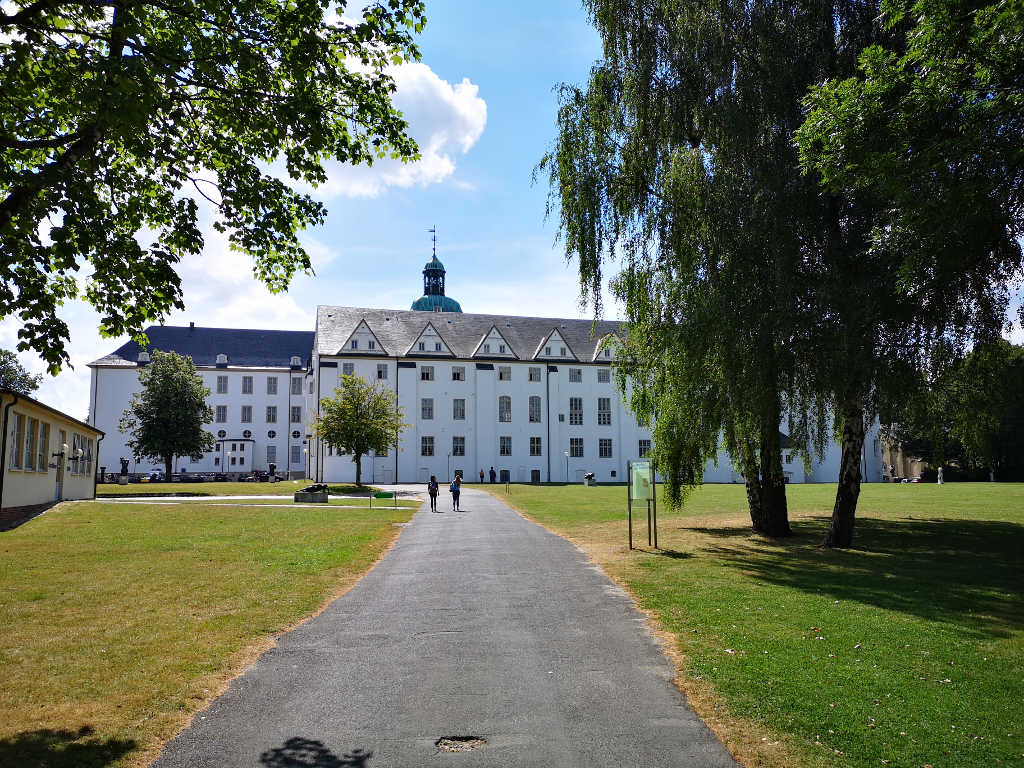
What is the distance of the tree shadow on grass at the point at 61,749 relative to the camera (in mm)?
4805

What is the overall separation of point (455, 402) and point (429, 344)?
19.8 feet

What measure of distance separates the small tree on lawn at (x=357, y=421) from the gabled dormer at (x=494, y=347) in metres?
22.9

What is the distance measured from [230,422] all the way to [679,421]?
72067 millimetres

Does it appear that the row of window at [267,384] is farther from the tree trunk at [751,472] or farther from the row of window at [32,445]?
the tree trunk at [751,472]

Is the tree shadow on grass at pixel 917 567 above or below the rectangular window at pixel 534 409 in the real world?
below

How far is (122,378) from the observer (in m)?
74.9

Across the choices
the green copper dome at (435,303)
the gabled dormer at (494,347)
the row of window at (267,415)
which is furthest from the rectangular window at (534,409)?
the green copper dome at (435,303)

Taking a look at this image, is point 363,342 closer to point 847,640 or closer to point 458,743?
point 847,640

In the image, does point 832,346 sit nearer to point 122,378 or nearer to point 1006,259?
point 1006,259

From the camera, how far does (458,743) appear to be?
202 inches

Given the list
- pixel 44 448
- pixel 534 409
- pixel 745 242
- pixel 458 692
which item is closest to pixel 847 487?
pixel 745 242

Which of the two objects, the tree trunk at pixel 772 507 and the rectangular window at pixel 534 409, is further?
the rectangular window at pixel 534 409

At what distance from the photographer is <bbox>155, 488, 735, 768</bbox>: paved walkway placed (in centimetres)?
498

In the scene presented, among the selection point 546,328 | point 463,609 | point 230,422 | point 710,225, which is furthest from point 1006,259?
point 230,422
